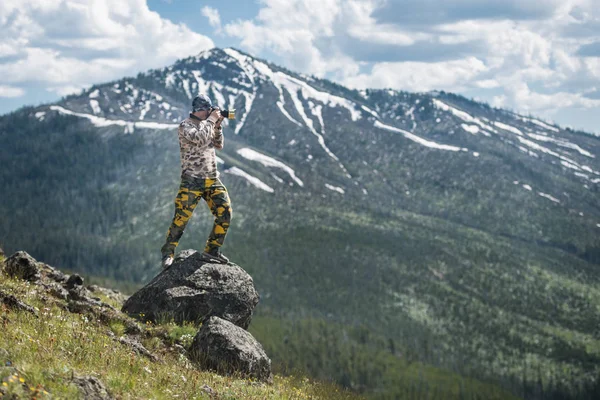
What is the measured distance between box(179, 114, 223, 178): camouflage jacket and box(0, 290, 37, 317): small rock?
21.5 feet

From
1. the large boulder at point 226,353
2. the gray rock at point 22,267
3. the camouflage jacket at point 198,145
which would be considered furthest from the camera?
the camouflage jacket at point 198,145

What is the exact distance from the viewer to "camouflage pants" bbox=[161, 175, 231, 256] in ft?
54.7

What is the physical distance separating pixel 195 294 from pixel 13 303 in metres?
5.87

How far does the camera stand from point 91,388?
816 centimetres

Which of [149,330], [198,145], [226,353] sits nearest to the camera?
[226,353]

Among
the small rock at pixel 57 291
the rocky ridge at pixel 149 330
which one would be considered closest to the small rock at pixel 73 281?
the rocky ridge at pixel 149 330

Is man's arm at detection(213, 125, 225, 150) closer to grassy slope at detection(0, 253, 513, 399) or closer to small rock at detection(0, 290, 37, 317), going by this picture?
grassy slope at detection(0, 253, 513, 399)

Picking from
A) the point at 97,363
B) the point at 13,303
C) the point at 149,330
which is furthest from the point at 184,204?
the point at 97,363

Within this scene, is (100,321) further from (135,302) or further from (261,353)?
(261,353)

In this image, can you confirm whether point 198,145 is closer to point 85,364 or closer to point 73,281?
point 73,281

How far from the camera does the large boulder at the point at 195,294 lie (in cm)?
1606

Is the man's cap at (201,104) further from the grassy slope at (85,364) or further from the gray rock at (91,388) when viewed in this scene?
the gray rock at (91,388)

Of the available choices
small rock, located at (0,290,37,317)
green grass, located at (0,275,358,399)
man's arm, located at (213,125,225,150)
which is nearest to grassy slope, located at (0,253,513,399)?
green grass, located at (0,275,358,399)

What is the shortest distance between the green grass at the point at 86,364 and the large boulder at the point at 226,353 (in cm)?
54
